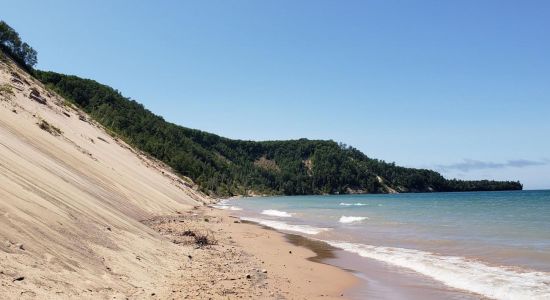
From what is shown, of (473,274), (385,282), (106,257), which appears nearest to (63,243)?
(106,257)

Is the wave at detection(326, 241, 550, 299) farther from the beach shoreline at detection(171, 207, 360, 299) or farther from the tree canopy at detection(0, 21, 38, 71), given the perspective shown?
the tree canopy at detection(0, 21, 38, 71)

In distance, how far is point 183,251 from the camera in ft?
42.7

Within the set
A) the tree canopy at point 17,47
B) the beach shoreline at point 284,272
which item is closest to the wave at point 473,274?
the beach shoreline at point 284,272

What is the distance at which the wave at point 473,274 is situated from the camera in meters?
10.6

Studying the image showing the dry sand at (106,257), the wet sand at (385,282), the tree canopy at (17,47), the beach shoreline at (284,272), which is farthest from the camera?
the tree canopy at (17,47)

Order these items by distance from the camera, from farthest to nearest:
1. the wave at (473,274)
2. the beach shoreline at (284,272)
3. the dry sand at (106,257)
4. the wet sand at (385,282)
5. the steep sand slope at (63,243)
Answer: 1. the wave at (473,274)
2. the wet sand at (385,282)
3. the beach shoreline at (284,272)
4. the dry sand at (106,257)
5. the steep sand slope at (63,243)

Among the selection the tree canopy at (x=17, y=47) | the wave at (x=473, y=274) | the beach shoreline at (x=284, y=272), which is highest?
the tree canopy at (x=17, y=47)

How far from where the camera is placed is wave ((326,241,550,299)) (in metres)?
10.6

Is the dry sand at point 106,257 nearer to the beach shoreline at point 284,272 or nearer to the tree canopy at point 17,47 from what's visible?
the beach shoreline at point 284,272

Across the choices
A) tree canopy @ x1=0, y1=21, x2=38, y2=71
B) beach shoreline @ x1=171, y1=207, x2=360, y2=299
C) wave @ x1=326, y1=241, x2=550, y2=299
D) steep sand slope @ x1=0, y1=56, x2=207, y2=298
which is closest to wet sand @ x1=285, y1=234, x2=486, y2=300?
beach shoreline @ x1=171, y1=207, x2=360, y2=299

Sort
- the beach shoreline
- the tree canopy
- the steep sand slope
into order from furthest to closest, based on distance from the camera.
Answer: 1. the tree canopy
2. the beach shoreline
3. the steep sand slope

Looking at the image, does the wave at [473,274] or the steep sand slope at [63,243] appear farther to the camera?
the wave at [473,274]

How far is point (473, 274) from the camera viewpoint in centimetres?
1262

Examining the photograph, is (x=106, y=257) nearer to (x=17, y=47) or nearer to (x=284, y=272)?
(x=284, y=272)
